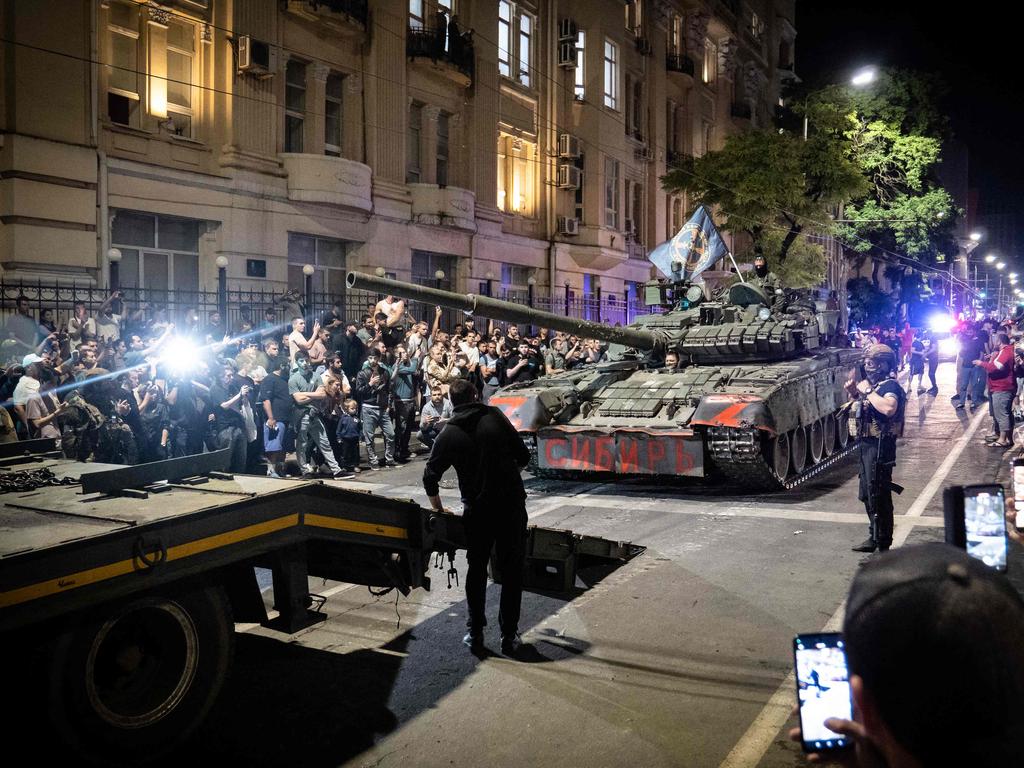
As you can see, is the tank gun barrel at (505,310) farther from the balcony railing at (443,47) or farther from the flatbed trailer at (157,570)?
the balcony railing at (443,47)


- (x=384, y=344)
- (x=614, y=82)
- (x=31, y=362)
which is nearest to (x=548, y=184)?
(x=614, y=82)

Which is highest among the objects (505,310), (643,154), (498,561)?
(643,154)

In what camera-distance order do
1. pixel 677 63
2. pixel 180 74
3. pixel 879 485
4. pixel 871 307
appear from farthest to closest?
pixel 871 307, pixel 677 63, pixel 180 74, pixel 879 485

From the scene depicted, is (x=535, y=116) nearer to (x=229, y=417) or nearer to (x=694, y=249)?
(x=694, y=249)

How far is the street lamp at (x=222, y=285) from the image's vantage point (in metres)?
16.4

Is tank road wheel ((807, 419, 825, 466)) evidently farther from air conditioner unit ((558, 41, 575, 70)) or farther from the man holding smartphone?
air conditioner unit ((558, 41, 575, 70))

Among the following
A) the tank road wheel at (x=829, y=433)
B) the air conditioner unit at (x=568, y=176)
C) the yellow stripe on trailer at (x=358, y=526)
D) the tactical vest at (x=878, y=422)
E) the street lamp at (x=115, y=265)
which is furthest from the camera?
the air conditioner unit at (x=568, y=176)

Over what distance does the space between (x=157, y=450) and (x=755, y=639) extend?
316 inches

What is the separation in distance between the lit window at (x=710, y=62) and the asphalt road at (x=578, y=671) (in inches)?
1394

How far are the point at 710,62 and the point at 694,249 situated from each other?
29.5 m

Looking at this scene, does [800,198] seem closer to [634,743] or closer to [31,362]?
[31,362]

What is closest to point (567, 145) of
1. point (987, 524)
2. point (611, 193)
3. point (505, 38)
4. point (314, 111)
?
point (505, 38)

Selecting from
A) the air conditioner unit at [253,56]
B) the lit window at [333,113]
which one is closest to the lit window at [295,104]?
the lit window at [333,113]

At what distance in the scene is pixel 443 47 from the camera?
2378 cm
